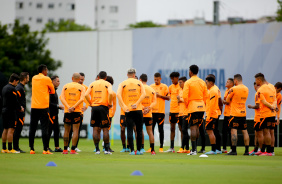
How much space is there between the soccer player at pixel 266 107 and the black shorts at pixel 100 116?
170 inches


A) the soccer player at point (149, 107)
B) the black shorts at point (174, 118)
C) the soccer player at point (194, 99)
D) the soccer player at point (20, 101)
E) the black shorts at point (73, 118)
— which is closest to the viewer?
the soccer player at point (194, 99)

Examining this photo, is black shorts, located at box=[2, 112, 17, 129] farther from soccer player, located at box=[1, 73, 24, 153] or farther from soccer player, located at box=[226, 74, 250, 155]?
soccer player, located at box=[226, 74, 250, 155]

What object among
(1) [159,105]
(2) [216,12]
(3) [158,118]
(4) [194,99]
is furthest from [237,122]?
(2) [216,12]

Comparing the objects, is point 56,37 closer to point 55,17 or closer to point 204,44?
point 204,44

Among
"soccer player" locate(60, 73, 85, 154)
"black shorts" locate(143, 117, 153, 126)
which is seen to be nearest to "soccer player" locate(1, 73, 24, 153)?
"soccer player" locate(60, 73, 85, 154)

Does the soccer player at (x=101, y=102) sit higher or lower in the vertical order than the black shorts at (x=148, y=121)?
higher

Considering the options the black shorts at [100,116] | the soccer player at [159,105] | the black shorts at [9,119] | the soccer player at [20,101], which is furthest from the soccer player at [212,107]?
the black shorts at [9,119]

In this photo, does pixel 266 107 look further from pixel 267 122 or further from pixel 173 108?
pixel 173 108

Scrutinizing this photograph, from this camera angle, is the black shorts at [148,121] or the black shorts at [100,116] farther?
the black shorts at [148,121]

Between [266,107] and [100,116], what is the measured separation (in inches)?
183

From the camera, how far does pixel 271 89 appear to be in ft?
52.0

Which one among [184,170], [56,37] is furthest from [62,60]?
[184,170]

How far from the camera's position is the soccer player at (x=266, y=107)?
1582 cm

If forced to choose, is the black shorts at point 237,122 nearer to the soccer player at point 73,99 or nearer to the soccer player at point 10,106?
the soccer player at point 73,99
